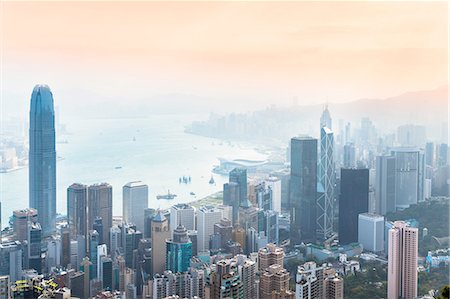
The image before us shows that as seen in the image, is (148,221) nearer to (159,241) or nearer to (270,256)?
(159,241)

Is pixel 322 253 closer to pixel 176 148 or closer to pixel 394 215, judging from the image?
pixel 394 215

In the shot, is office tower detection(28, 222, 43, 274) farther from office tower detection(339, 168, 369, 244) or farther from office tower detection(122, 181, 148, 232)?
office tower detection(339, 168, 369, 244)

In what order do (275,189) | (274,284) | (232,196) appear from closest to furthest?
(274,284) < (232,196) < (275,189)

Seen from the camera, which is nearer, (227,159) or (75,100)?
(75,100)

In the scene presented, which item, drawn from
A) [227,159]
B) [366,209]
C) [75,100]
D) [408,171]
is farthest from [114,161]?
[408,171]

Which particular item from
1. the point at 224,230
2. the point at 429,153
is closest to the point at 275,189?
the point at 224,230

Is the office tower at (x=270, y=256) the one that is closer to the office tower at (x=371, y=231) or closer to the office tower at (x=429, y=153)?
the office tower at (x=371, y=231)
